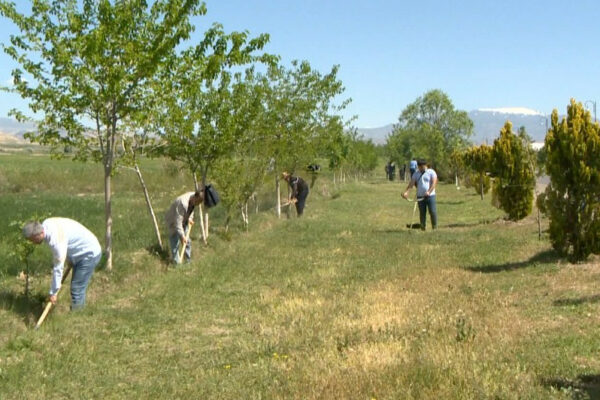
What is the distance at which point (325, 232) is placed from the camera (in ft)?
53.6

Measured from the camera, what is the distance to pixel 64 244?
7883 millimetres

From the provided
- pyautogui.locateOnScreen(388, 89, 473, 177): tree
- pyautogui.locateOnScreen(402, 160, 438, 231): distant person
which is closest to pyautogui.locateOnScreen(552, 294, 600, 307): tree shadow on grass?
pyautogui.locateOnScreen(402, 160, 438, 231): distant person

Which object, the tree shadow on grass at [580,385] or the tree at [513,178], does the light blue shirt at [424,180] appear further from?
the tree shadow on grass at [580,385]

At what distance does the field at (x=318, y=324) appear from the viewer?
17.7ft

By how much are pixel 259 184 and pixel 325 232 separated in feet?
8.49

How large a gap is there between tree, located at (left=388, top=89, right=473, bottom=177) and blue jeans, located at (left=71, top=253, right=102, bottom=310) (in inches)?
1825

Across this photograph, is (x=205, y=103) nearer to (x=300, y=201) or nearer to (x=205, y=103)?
(x=205, y=103)

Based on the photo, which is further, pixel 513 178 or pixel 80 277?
pixel 513 178

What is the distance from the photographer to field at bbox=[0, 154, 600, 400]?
541 cm

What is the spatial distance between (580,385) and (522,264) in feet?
20.4

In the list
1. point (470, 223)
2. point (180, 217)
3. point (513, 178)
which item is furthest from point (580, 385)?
point (470, 223)

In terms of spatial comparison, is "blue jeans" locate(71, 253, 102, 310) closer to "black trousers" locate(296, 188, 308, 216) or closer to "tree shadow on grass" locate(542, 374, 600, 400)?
"tree shadow on grass" locate(542, 374, 600, 400)

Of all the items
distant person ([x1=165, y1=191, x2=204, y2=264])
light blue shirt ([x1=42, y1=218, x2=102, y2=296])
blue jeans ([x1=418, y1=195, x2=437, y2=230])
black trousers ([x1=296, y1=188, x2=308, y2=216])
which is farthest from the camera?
black trousers ([x1=296, y1=188, x2=308, y2=216])

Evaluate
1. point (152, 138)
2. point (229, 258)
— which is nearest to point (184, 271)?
point (229, 258)
